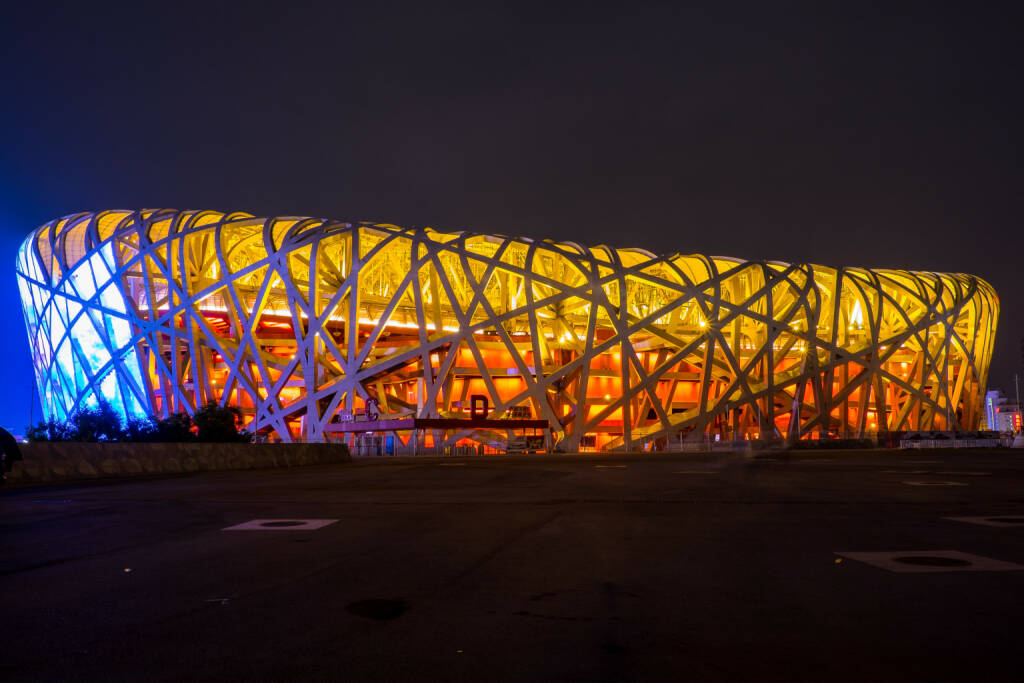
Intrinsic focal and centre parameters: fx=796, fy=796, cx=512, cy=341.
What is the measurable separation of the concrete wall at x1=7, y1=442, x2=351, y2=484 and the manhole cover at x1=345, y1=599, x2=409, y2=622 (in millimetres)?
14321

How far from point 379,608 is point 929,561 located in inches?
139

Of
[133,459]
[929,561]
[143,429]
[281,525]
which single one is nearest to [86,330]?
[143,429]

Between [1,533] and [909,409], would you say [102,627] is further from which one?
[909,409]

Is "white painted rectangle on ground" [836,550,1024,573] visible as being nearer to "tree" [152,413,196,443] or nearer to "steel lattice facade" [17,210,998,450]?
"tree" [152,413,196,443]

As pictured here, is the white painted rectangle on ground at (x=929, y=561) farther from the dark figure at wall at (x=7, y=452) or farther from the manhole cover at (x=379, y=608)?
the dark figure at wall at (x=7, y=452)

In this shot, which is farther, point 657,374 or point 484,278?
point 657,374

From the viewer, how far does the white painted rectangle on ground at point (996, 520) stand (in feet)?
23.9

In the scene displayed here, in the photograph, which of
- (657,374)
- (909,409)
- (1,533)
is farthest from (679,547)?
(909,409)

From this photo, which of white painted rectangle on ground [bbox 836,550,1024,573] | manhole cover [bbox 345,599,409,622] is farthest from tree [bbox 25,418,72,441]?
white painted rectangle on ground [bbox 836,550,1024,573]

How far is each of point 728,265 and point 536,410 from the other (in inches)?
875

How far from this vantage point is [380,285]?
205ft

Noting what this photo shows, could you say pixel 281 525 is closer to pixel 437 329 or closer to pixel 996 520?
pixel 996 520

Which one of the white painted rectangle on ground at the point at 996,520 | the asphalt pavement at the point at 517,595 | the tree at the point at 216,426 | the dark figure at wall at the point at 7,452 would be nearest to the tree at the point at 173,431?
the tree at the point at 216,426

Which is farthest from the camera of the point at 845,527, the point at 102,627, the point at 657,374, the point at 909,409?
the point at 909,409
